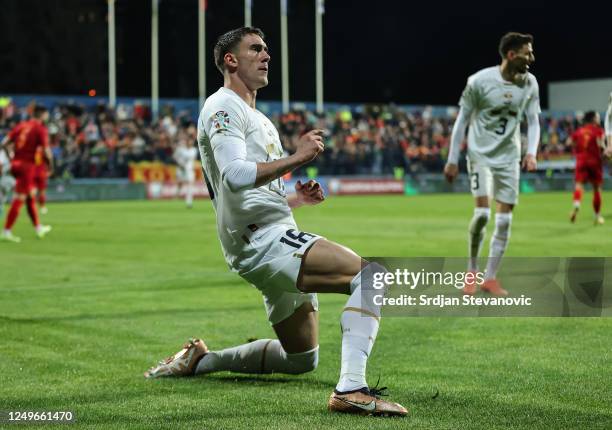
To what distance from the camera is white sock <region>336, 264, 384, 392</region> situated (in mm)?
4910

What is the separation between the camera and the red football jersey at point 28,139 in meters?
18.5

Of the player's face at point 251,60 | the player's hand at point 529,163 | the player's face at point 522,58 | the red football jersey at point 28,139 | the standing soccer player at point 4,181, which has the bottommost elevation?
the standing soccer player at point 4,181

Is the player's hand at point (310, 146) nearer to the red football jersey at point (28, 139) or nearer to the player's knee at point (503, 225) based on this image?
the player's knee at point (503, 225)

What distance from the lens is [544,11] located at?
59812mm

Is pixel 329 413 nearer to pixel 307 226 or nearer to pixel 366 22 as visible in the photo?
pixel 307 226

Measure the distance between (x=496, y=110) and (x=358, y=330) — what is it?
5675 millimetres

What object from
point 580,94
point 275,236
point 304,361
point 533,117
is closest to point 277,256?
point 275,236

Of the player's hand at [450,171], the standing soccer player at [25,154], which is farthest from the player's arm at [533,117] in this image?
the standing soccer player at [25,154]

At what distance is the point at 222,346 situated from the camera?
741 centimetres

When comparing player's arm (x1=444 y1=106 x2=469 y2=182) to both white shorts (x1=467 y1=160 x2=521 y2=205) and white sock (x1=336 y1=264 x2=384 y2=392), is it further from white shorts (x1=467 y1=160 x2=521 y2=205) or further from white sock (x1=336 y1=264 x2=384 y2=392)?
white sock (x1=336 y1=264 x2=384 y2=392)

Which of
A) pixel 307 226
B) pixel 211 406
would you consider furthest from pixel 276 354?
pixel 307 226

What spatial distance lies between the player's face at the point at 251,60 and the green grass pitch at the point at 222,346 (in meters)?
1.80

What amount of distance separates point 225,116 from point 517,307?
2430 mm

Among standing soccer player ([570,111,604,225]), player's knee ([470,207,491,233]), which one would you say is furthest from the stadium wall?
player's knee ([470,207,491,233])
